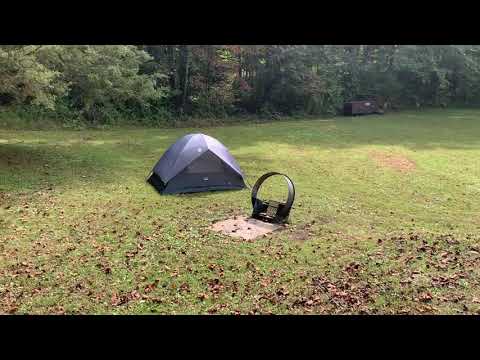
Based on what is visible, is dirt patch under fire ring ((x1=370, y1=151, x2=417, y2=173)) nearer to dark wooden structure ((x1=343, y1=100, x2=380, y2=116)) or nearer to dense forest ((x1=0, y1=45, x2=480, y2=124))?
dense forest ((x1=0, y1=45, x2=480, y2=124))

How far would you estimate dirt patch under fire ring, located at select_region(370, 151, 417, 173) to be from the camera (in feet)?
52.2

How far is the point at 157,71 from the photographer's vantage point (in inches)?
1056

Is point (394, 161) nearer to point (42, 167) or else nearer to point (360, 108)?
point (42, 167)

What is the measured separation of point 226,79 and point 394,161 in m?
14.7

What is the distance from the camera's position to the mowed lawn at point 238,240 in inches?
250

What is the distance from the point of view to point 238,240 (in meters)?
8.78

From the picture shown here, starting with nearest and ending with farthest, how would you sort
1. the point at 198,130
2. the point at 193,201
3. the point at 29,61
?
1. the point at 193,201
2. the point at 29,61
3. the point at 198,130

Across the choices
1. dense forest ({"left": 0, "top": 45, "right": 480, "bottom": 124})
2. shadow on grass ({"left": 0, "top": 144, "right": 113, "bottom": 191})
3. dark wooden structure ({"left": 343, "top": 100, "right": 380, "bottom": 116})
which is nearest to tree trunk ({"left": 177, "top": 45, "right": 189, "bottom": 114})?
dense forest ({"left": 0, "top": 45, "right": 480, "bottom": 124})

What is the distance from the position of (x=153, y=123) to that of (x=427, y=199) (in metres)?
17.2

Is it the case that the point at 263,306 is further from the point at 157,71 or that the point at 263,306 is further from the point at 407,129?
the point at 157,71

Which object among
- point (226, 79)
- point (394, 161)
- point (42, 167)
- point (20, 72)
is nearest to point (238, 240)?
point (42, 167)

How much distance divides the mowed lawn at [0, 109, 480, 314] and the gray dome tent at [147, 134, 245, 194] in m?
0.46
